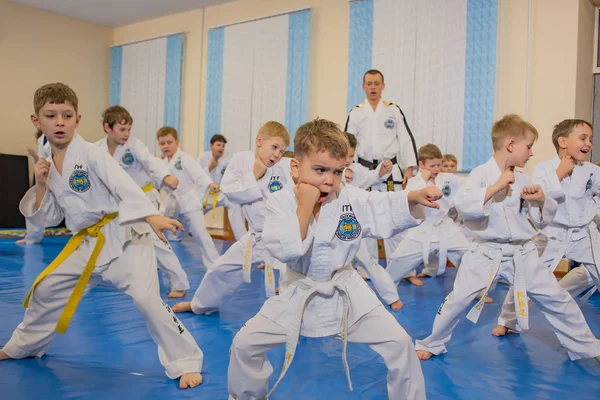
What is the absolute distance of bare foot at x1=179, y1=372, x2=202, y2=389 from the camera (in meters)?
2.10

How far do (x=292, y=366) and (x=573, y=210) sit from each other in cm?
199

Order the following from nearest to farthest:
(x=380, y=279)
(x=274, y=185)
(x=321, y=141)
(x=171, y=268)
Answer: (x=321, y=141) < (x=274, y=185) < (x=380, y=279) < (x=171, y=268)

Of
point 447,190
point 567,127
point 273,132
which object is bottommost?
point 447,190

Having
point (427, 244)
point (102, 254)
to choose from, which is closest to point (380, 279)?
point (427, 244)

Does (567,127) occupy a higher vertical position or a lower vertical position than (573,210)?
higher

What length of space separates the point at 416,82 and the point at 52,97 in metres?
4.88

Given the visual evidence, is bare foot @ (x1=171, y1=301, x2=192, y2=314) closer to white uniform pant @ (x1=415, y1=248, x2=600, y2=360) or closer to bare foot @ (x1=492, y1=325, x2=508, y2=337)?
white uniform pant @ (x1=415, y1=248, x2=600, y2=360)

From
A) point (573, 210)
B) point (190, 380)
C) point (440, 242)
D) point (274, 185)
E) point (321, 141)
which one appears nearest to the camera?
point (321, 141)

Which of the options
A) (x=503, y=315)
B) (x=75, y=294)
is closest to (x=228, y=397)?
(x=75, y=294)

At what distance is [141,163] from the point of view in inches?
165

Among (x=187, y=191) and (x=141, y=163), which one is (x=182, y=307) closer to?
(x=141, y=163)

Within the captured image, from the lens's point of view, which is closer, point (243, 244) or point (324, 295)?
point (324, 295)

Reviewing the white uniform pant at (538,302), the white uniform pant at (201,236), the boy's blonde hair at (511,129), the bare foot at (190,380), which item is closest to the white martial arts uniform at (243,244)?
the bare foot at (190,380)

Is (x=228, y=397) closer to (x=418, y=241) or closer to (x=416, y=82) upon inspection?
(x=418, y=241)
